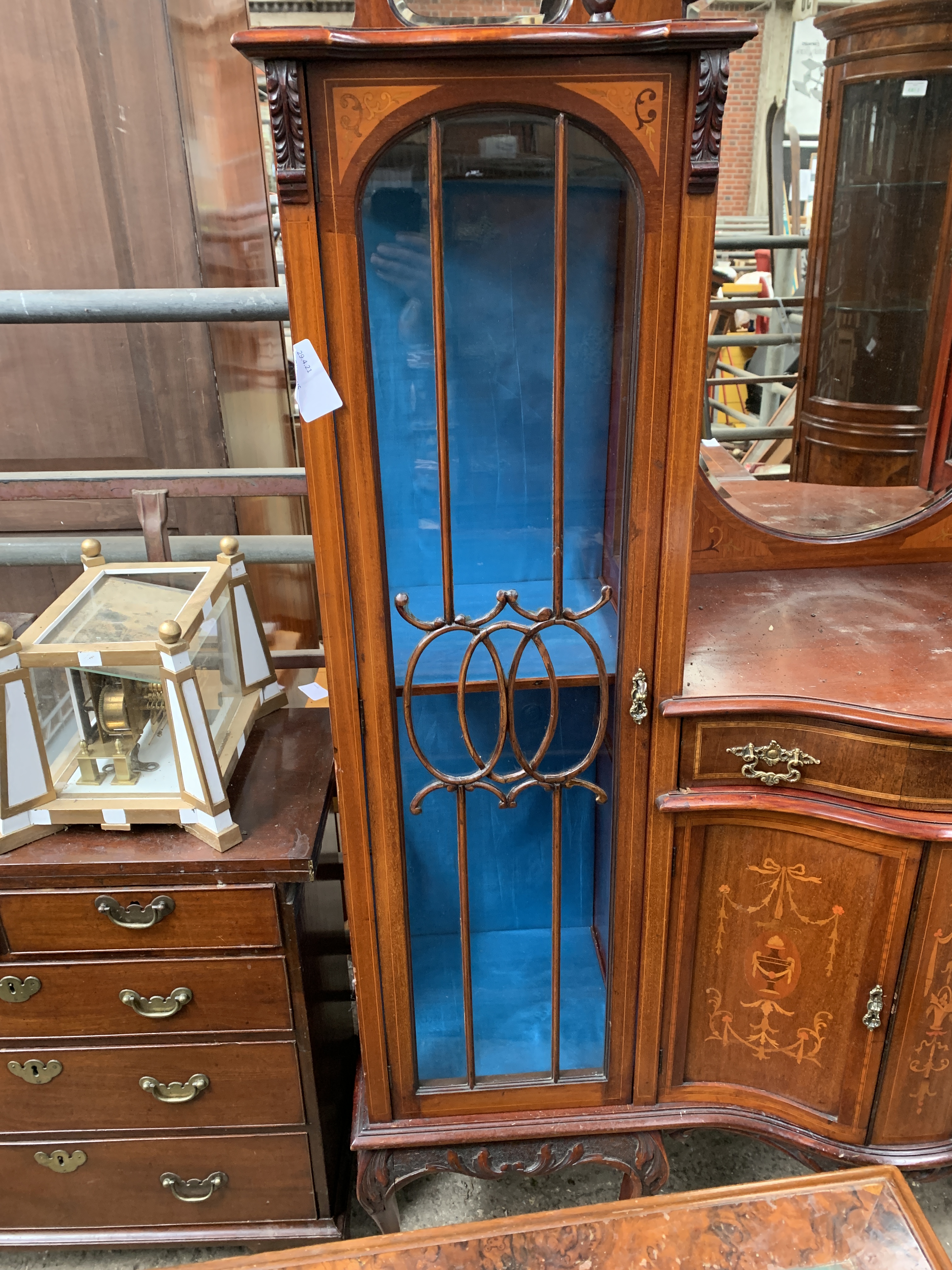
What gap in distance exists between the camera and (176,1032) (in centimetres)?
121

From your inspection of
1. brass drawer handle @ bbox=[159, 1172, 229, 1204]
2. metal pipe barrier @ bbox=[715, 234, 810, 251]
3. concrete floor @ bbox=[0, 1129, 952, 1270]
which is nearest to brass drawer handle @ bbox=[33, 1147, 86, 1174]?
brass drawer handle @ bbox=[159, 1172, 229, 1204]

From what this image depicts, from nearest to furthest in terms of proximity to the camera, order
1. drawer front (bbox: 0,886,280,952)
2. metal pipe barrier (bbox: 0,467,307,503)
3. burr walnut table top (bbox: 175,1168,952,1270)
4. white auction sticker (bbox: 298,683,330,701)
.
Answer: burr walnut table top (bbox: 175,1168,952,1270) → drawer front (bbox: 0,886,280,952) → metal pipe barrier (bbox: 0,467,307,503) → white auction sticker (bbox: 298,683,330,701)

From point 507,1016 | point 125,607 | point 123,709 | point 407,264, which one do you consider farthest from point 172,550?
point 507,1016

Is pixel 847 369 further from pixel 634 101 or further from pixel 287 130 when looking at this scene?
pixel 287 130

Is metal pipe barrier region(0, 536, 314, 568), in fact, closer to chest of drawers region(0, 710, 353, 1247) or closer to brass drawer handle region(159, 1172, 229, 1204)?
chest of drawers region(0, 710, 353, 1247)

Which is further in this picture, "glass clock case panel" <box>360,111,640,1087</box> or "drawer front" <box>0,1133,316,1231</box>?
"drawer front" <box>0,1133,316,1231</box>

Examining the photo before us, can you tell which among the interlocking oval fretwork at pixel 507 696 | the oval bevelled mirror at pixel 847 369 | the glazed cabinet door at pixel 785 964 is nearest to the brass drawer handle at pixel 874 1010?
the glazed cabinet door at pixel 785 964

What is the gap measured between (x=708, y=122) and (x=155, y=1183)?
150cm

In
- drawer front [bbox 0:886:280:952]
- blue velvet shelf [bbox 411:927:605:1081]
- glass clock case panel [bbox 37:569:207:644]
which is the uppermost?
glass clock case panel [bbox 37:569:207:644]

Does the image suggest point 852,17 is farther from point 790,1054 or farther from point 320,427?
point 790,1054

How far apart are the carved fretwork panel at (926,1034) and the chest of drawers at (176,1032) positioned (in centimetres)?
75

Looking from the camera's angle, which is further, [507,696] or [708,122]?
[507,696]

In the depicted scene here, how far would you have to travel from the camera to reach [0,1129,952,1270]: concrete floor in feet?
4.60

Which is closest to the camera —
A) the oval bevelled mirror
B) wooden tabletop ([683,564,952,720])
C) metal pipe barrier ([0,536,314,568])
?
wooden tabletop ([683,564,952,720])
